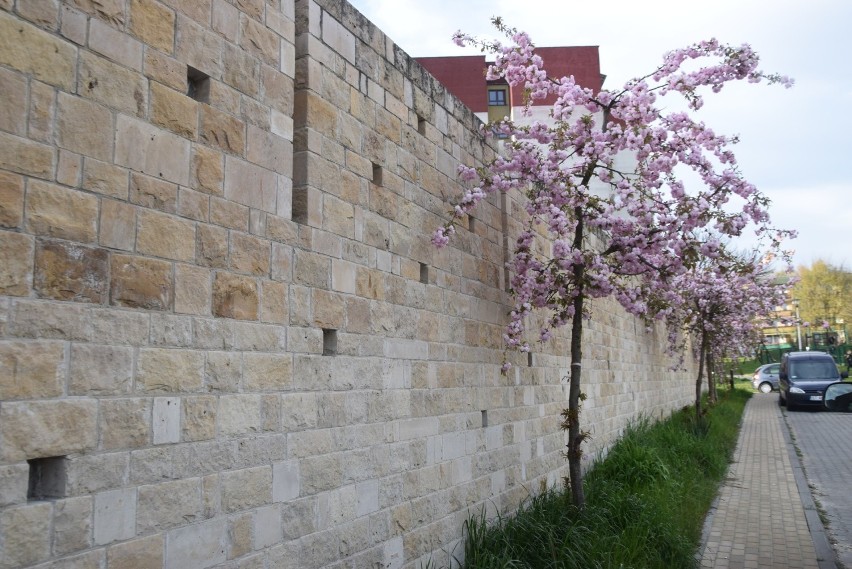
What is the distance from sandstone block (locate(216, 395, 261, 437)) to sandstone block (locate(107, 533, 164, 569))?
577 millimetres

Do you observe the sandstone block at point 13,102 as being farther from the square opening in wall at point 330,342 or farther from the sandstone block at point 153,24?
the square opening in wall at point 330,342

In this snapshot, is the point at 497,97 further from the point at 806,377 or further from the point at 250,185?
the point at 250,185

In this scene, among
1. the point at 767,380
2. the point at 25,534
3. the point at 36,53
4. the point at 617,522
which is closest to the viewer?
the point at 25,534

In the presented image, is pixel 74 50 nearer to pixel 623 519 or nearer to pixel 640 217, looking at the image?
pixel 640 217

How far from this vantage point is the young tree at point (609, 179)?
6516mm

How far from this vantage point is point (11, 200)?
2.58m

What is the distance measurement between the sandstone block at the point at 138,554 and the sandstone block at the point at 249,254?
4.28ft

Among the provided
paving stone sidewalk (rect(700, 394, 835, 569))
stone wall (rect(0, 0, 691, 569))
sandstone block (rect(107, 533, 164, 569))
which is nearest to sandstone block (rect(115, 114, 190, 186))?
stone wall (rect(0, 0, 691, 569))

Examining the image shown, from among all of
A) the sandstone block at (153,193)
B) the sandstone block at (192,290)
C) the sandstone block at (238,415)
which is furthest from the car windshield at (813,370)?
the sandstone block at (153,193)

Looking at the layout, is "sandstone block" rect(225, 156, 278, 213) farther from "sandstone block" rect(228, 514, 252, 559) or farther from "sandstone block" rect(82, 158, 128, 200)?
"sandstone block" rect(228, 514, 252, 559)

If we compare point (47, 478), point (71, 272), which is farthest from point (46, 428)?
point (71, 272)

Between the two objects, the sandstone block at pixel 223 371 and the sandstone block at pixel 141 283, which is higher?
the sandstone block at pixel 141 283

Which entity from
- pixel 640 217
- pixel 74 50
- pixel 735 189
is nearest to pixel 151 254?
pixel 74 50

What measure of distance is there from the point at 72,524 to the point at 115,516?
18cm
